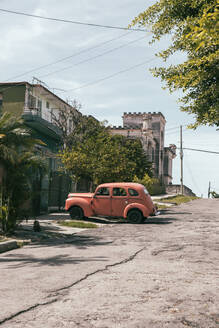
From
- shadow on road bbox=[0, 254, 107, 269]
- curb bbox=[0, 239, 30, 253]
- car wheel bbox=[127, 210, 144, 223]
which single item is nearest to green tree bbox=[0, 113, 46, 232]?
curb bbox=[0, 239, 30, 253]

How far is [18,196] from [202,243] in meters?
5.86

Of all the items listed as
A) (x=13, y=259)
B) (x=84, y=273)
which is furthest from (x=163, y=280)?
(x=13, y=259)

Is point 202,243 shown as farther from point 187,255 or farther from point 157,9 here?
point 157,9

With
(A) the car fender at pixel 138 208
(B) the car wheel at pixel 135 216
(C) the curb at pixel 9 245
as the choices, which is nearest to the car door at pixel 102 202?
(A) the car fender at pixel 138 208

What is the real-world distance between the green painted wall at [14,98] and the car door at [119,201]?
13226 millimetres

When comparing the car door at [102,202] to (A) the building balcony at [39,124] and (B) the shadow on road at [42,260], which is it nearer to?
(A) the building balcony at [39,124]

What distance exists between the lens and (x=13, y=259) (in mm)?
8359

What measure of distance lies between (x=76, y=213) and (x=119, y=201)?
7.17ft

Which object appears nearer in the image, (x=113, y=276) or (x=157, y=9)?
(x=113, y=276)

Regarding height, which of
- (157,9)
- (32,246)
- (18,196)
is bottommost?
(32,246)

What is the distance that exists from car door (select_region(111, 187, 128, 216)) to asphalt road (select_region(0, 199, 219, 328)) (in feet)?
24.3

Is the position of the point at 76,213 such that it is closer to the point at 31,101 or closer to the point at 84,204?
the point at 84,204

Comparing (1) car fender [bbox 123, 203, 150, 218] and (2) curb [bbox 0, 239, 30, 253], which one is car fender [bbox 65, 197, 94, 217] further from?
(2) curb [bbox 0, 239, 30, 253]

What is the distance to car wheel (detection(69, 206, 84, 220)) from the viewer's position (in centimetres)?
1822
